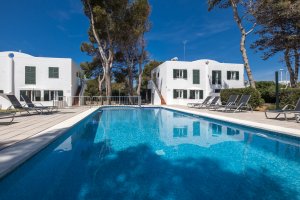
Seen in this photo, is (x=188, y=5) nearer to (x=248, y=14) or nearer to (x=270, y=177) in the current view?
(x=248, y=14)

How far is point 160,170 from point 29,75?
21.6 metres

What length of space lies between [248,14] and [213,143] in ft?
49.3

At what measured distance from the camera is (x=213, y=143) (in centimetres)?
547

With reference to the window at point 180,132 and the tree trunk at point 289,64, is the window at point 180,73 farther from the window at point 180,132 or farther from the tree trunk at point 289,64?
the window at point 180,132

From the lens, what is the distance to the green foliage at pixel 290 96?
459 inches

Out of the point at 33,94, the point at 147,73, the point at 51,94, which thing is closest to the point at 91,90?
the point at 51,94

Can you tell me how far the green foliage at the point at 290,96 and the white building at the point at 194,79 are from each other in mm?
11821

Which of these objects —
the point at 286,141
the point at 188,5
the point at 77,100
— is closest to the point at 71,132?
the point at 286,141

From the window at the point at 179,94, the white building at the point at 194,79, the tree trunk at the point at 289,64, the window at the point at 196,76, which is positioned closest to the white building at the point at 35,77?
the white building at the point at 194,79

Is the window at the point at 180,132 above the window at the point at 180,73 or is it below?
below

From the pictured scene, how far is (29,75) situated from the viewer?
20375 millimetres

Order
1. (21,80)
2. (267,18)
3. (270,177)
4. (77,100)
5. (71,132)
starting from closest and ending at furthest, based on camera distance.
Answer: (270,177) → (71,132) → (267,18) → (21,80) → (77,100)

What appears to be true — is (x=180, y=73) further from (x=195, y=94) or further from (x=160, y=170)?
(x=160, y=170)

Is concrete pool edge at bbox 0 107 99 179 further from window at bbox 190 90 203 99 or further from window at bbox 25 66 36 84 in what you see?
window at bbox 190 90 203 99
